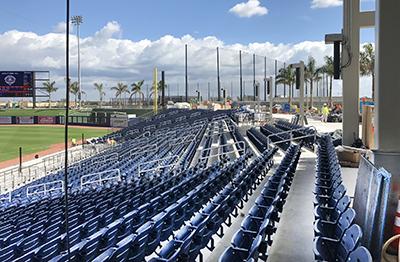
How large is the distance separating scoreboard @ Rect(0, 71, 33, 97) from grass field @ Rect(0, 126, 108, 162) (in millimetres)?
5383

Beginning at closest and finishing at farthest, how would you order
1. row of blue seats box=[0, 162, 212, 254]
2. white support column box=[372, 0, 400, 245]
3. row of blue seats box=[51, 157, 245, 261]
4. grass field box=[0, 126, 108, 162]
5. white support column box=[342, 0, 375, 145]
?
row of blue seats box=[51, 157, 245, 261]
white support column box=[372, 0, 400, 245]
row of blue seats box=[0, 162, 212, 254]
white support column box=[342, 0, 375, 145]
grass field box=[0, 126, 108, 162]

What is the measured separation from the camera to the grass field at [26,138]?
97.9ft

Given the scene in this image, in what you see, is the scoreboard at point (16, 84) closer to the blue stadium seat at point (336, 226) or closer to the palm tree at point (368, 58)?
the palm tree at point (368, 58)

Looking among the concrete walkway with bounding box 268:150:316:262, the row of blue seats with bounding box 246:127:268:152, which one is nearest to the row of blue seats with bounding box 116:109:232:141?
the row of blue seats with bounding box 246:127:268:152

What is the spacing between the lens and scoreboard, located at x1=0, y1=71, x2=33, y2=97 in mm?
33812

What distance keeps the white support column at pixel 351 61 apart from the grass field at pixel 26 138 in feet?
73.8

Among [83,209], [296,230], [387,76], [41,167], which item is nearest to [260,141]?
[387,76]

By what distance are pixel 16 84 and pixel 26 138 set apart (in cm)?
707

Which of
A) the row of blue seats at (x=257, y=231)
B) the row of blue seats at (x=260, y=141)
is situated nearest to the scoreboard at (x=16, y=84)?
the row of blue seats at (x=260, y=141)

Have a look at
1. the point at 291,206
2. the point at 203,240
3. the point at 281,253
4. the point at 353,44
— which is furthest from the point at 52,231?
the point at 353,44

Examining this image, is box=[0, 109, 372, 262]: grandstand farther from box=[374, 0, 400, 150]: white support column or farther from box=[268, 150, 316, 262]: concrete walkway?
box=[374, 0, 400, 150]: white support column

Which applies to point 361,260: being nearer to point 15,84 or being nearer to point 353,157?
point 353,157

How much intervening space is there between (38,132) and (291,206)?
4397 cm

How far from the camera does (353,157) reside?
9531mm
